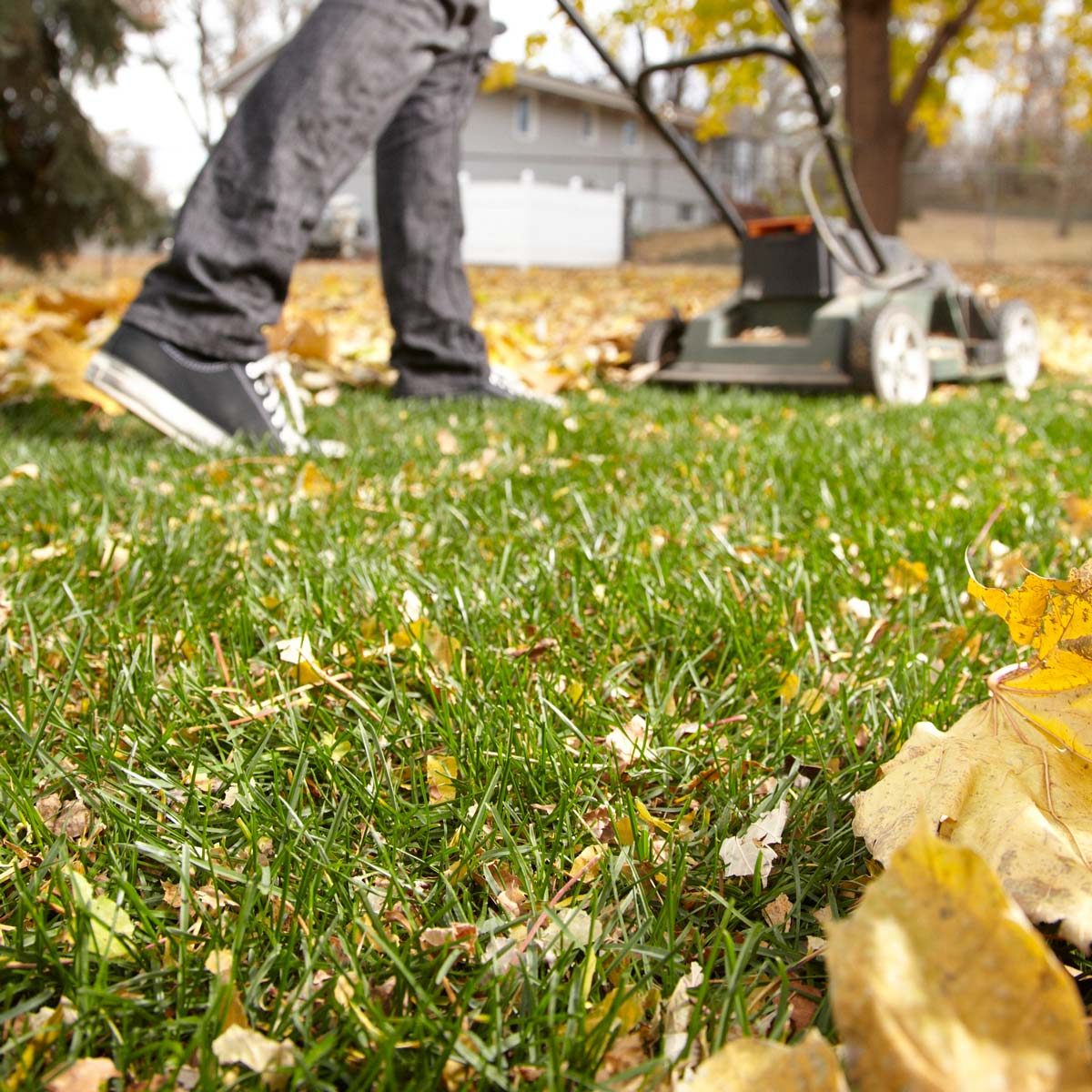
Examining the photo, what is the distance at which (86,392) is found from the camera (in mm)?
3105

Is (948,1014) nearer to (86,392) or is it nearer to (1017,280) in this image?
(86,392)

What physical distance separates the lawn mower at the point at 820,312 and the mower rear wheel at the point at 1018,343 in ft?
0.25

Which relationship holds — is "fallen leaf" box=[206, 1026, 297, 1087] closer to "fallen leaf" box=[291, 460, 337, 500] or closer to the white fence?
"fallen leaf" box=[291, 460, 337, 500]

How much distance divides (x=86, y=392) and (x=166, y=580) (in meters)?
1.58

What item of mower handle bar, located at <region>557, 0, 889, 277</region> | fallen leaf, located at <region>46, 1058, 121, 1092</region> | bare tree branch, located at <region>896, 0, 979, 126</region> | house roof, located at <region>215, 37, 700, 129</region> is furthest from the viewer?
house roof, located at <region>215, 37, 700, 129</region>

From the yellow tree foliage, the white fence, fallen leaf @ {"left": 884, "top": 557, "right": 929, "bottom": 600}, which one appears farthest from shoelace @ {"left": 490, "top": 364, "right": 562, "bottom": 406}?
the white fence

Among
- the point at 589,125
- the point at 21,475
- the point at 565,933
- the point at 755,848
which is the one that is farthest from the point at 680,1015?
the point at 589,125

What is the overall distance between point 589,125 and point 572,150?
1.45 metres

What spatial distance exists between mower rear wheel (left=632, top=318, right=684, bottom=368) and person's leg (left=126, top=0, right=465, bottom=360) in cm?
218

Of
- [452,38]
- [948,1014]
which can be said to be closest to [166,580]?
[948,1014]

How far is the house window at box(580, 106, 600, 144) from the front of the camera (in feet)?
130

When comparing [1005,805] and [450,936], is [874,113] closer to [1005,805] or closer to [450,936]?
[1005,805]

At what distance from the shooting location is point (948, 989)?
593 mm

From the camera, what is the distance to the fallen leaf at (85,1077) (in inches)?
30.6
